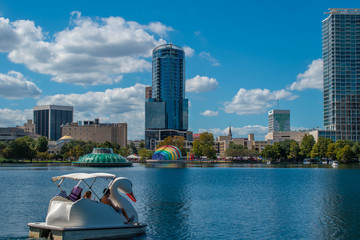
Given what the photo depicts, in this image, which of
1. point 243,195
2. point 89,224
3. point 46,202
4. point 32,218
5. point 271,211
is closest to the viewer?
point 89,224

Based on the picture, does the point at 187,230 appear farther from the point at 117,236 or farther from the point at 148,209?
the point at 148,209

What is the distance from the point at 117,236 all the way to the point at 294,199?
31.2m

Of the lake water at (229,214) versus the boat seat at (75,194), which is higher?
the boat seat at (75,194)

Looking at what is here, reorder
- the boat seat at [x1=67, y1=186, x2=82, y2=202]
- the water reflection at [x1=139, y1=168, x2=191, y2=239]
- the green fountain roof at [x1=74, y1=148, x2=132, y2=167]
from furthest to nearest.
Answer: the green fountain roof at [x1=74, y1=148, x2=132, y2=167] < the water reflection at [x1=139, y1=168, x2=191, y2=239] < the boat seat at [x1=67, y1=186, x2=82, y2=202]

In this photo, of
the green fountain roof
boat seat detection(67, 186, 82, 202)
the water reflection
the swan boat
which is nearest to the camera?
the swan boat

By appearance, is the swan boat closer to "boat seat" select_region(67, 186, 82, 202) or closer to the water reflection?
"boat seat" select_region(67, 186, 82, 202)

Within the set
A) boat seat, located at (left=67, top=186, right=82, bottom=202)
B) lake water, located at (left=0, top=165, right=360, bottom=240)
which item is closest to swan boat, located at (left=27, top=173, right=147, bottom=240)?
boat seat, located at (left=67, top=186, right=82, bottom=202)

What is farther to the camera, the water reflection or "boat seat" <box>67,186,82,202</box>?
the water reflection

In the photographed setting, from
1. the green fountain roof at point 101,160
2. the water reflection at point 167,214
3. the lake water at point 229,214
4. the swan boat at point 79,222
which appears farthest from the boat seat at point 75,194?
the green fountain roof at point 101,160

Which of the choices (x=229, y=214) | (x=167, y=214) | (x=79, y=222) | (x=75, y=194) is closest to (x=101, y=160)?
(x=167, y=214)

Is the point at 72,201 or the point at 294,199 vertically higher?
the point at 72,201

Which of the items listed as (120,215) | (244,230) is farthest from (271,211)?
(120,215)

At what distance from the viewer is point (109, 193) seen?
30.8 metres

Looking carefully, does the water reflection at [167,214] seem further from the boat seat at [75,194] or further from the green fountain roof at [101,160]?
the green fountain roof at [101,160]
